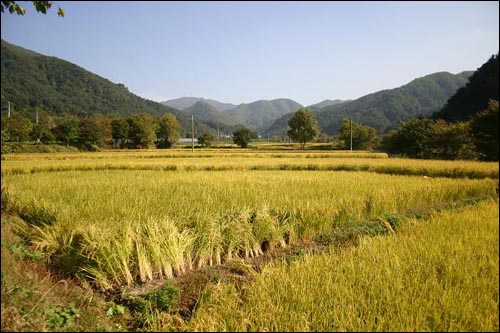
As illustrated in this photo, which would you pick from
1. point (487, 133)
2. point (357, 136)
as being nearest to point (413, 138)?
point (487, 133)

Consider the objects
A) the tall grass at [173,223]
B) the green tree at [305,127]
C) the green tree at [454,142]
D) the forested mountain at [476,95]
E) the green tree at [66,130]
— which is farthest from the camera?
the green tree at [305,127]

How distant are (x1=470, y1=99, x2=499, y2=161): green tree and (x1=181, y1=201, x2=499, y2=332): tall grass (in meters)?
24.8

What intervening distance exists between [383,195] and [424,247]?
4762 millimetres

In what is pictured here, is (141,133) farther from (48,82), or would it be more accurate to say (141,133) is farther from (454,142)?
(454,142)

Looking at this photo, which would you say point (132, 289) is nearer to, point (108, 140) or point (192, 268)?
point (192, 268)

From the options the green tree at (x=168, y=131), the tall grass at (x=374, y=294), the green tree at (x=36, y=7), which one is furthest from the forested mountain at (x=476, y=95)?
the green tree at (x=36, y=7)

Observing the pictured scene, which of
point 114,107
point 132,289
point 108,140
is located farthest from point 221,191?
point 114,107

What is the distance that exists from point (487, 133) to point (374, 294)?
28.5 metres

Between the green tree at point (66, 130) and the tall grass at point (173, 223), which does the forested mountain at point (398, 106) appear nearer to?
the green tree at point (66, 130)

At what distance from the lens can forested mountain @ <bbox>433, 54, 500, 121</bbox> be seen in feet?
182

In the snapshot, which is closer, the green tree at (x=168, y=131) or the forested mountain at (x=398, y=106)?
the green tree at (x=168, y=131)

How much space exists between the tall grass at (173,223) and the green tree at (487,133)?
1881 centimetres

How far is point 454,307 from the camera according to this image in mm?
2807

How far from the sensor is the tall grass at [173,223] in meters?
4.38
